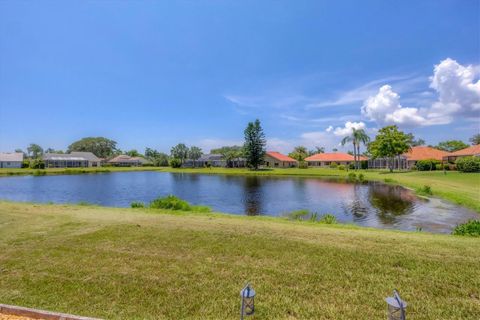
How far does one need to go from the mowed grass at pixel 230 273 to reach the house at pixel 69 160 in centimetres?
8768

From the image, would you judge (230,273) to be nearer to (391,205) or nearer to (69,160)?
(391,205)

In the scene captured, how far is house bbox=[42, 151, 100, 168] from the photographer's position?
8031cm

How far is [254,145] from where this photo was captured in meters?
69.1

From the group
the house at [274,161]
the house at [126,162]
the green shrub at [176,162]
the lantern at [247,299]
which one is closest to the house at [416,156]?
the house at [274,161]

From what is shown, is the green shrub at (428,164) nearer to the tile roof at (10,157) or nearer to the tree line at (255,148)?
the tree line at (255,148)

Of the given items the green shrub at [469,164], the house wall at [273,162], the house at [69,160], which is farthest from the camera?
the house at [69,160]

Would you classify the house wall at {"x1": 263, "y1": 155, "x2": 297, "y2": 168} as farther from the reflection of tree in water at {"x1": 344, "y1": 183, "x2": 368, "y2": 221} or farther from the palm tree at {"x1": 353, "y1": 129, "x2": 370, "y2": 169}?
the reflection of tree in water at {"x1": 344, "y1": 183, "x2": 368, "y2": 221}

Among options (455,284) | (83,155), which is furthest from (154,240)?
(83,155)

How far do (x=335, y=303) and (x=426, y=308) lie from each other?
4.30ft

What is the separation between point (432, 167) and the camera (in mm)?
46688

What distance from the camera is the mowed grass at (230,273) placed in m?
4.07

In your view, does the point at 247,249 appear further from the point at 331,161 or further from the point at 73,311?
the point at 331,161

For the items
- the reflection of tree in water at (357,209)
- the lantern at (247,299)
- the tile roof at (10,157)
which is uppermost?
the tile roof at (10,157)

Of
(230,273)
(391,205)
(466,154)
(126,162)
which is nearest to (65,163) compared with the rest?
(126,162)
